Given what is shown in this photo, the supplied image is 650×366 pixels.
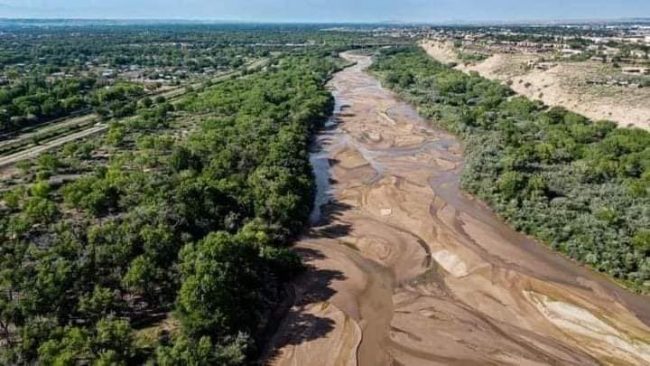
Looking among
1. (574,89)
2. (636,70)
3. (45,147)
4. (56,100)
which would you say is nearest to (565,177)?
(574,89)

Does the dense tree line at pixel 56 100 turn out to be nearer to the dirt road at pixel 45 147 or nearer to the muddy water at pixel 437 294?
the dirt road at pixel 45 147

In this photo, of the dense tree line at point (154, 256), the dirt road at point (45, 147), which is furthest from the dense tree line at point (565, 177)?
the dirt road at point (45, 147)

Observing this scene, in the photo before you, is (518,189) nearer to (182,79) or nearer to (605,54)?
(605,54)

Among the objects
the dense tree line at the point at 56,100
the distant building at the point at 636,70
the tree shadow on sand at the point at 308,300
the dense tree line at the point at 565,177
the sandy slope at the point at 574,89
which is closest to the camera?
the tree shadow on sand at the point at 308,300

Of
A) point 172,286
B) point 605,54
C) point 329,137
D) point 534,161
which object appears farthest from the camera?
point 605,54

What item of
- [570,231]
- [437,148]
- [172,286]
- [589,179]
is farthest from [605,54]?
[172,286]

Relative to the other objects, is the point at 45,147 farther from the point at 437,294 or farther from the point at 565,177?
the point at 565,177
